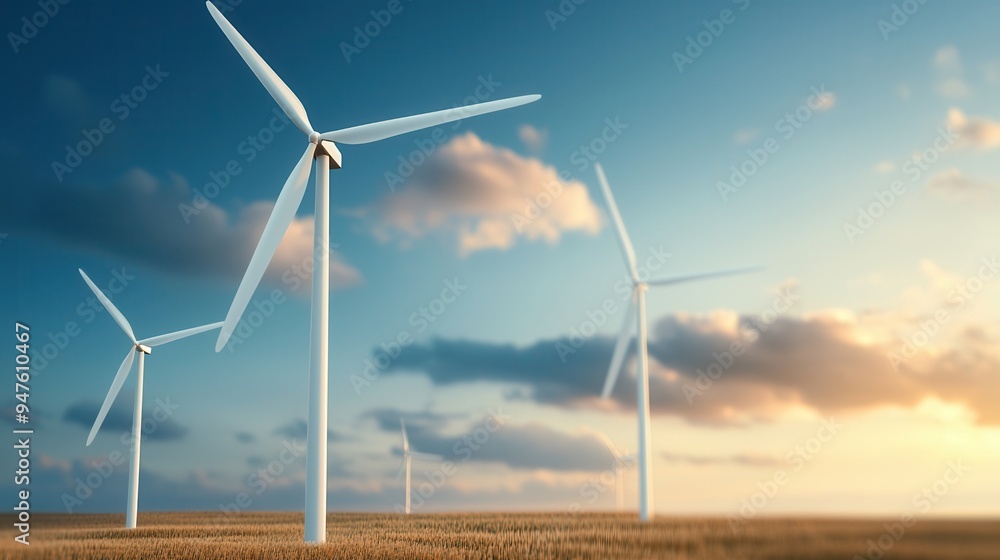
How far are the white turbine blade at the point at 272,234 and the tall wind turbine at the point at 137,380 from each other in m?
21.6

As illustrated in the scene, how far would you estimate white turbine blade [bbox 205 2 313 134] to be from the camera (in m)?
30.0

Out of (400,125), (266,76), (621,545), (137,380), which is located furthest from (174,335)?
(621,545)

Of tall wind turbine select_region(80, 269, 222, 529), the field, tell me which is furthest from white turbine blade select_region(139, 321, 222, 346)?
the field

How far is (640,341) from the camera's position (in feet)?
148

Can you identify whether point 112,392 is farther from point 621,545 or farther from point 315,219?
point 621,545

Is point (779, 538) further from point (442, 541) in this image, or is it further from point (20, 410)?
point (20, 410)

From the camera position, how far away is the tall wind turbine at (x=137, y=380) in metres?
42.5

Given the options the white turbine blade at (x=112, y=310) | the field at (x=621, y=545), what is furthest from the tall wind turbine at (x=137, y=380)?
the field at (x=621, y=545)

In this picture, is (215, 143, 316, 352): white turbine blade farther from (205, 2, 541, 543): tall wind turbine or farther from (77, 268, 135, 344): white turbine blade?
(77, 268, 135, 344): white turbine blade

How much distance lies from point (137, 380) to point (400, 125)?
2711 centimetres

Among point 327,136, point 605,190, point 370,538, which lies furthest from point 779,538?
point 605,190

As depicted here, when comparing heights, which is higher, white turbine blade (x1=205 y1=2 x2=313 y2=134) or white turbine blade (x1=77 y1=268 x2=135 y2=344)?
white turbine blade (x1=205 y1=2 x2=313 y2=134)

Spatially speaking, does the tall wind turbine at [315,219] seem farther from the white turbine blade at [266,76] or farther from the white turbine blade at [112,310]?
the white turbine blade at [112,310]

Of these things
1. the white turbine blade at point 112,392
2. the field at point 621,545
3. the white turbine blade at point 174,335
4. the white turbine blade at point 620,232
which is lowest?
the field at point 621,545
